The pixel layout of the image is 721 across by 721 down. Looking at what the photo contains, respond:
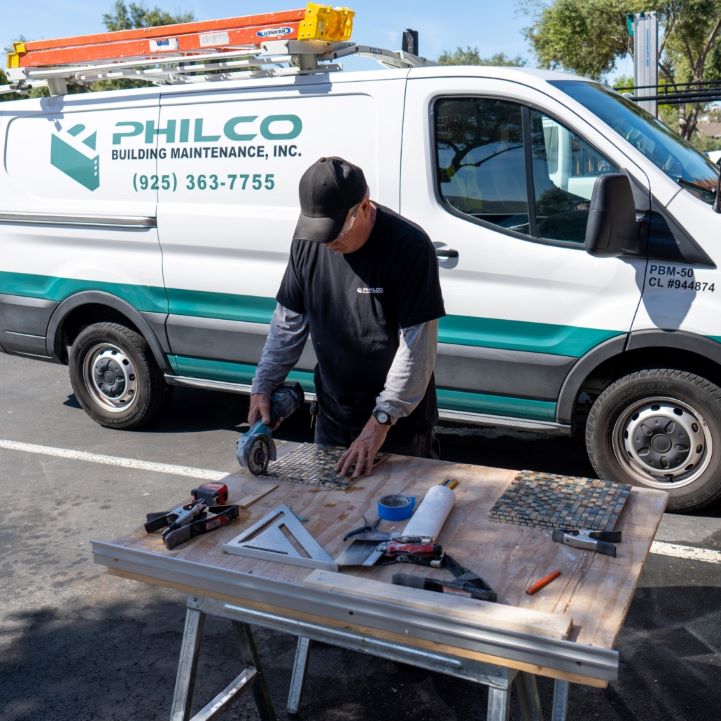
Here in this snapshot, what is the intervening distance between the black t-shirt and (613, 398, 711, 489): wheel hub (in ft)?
5.78

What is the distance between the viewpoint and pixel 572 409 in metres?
4.82

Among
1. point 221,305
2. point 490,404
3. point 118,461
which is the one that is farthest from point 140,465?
point 490,404

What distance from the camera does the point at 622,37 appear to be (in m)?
27.1

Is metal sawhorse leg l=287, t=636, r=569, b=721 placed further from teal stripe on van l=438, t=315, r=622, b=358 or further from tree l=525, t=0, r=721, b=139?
tree l=525, t=0, r=721, b=139

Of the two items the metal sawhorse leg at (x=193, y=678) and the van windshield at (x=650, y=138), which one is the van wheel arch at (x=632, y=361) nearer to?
the van windshield at (x=650, y=138)

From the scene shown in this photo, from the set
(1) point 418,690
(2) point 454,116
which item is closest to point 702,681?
(1) point 418,690

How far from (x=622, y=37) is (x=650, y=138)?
24775 mm

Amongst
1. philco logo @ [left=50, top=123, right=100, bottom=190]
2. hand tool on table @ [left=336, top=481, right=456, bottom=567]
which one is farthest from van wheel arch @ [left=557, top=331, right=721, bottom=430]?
philco logo @ [left=50, top=123, right=100, bottom=190]

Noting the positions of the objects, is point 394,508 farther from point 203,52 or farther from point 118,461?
point 203,52

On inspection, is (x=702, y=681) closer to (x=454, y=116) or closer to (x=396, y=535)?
(x=396, y=535)

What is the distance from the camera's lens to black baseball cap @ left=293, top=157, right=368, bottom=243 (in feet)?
8.98

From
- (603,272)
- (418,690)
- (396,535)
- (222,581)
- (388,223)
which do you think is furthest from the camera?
(603,272)

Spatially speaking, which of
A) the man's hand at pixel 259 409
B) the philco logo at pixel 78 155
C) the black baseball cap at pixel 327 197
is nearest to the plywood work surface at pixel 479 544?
the man's hand at pixel 259 409

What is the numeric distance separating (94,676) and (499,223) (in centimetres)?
298
